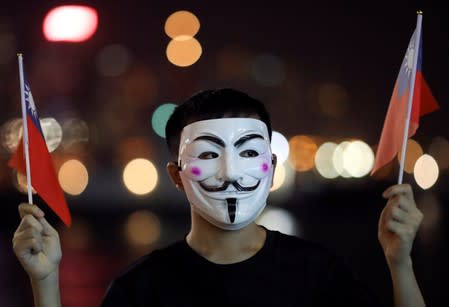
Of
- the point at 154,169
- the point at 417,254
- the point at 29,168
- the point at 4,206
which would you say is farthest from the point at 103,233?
the point at 154,169

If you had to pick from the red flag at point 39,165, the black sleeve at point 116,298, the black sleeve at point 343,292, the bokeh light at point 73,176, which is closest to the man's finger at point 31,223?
the red flag at point 39,165

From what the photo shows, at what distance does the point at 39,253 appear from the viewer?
9.71ft

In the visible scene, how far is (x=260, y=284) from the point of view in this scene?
2939 millimetres

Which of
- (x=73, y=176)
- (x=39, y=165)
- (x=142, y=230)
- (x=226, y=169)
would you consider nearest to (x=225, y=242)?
(x=226, y=169)

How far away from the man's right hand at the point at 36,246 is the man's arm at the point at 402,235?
1122 mm

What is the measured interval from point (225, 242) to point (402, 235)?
2.03ft

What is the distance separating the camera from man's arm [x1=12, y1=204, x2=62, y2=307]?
2928mm

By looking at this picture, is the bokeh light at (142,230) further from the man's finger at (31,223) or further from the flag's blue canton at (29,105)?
the man's finger at (31,223)

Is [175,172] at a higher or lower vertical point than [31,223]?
higher

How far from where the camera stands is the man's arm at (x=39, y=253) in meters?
2.93

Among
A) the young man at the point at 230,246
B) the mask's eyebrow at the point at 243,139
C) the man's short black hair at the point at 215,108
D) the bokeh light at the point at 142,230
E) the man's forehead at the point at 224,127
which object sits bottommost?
the bokeh light at the point at 142,230

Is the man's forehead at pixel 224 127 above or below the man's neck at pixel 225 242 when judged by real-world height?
above

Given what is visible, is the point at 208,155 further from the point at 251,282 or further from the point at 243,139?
the point at 251,282

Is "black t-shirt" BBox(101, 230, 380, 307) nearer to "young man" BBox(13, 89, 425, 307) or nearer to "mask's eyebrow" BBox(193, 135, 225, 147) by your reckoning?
"young man" BBox(13, 89, 425, 307)
